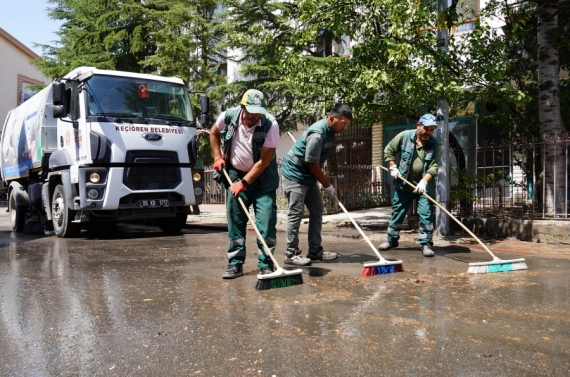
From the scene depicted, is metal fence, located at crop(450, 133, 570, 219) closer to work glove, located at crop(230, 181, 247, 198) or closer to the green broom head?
the green broom head

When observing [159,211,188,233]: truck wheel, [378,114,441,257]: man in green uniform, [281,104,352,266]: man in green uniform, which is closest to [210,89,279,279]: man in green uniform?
[281,104,352,266]: man in green uniform

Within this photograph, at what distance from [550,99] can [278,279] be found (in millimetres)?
6170

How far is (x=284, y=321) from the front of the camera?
12.8 feet

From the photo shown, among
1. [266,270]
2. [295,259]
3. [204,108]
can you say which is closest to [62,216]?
[204,108]

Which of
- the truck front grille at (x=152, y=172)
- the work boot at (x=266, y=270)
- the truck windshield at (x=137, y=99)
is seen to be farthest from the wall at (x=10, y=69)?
the work boot at (x=266, y=270)

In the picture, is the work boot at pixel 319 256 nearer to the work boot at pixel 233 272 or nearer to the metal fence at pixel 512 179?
the work boot at pixel 233 272

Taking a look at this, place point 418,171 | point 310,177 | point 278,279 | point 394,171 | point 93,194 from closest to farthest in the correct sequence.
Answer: point 278,279 → point 310,177 → point 394,171 → point 418,171 → point 93,194

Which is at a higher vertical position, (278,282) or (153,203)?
(153,203)

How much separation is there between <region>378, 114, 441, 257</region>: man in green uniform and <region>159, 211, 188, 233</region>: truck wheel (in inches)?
177

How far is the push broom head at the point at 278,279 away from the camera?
16.0 feet

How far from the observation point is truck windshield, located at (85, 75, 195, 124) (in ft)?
30.7

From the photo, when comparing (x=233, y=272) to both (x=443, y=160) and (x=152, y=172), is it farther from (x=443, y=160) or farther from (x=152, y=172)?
(x=443, y=160)

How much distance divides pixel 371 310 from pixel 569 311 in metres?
1.44

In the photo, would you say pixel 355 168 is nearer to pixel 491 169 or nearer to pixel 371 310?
pixel 491 169
